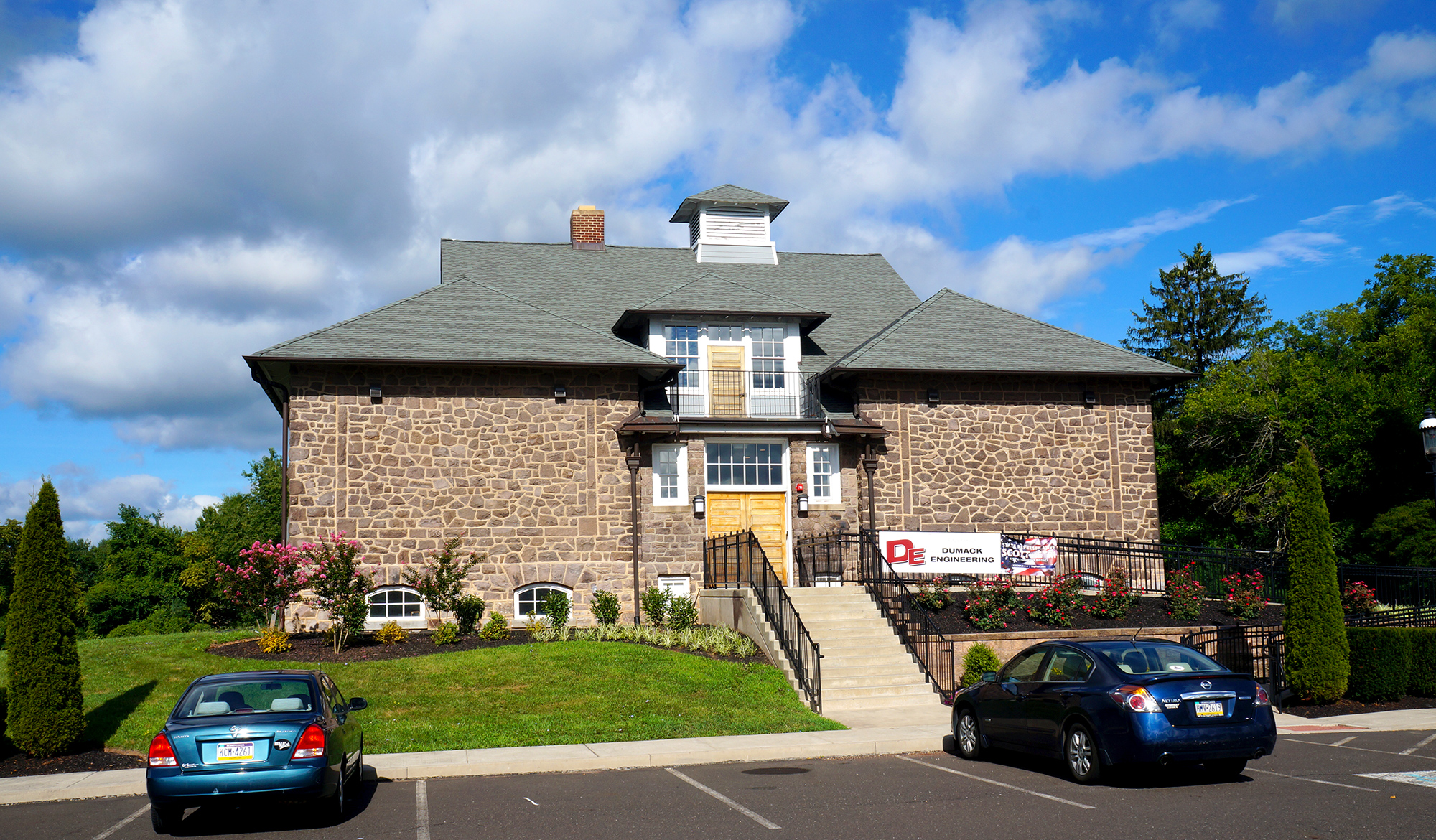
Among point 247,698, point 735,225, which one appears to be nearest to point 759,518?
point 735,225

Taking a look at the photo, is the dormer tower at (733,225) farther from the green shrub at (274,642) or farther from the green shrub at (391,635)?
the green shrub at (274,642)

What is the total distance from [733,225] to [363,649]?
50.8ft

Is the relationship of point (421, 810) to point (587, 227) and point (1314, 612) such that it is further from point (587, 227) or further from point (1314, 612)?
point (587, 227)

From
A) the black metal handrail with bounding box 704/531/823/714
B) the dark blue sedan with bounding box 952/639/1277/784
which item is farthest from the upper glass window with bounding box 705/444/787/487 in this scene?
the dark blue sedan with bounding box 952/639/1277/784

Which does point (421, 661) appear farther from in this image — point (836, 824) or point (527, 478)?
point (836, 824)

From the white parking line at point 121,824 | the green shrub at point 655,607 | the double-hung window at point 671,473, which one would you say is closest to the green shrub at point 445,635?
the green shrub at point 655,607

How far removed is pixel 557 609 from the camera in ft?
65.9

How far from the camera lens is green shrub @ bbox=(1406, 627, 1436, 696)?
52.0 ft

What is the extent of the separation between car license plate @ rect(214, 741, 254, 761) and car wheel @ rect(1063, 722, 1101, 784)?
287 inches

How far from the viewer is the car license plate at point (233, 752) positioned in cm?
831

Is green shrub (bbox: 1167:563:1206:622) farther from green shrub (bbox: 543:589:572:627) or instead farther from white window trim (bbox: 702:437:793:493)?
green shrub (bbox: 543:589:572:627)

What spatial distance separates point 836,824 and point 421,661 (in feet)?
32.6

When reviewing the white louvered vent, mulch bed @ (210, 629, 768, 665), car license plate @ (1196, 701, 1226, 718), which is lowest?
mulch bed @ (210, 629, 768, 665)

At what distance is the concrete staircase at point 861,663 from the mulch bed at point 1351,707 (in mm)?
5212
